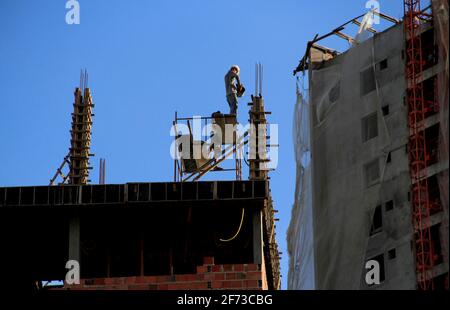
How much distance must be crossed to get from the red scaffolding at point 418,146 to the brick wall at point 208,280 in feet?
20.2

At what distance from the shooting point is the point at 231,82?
260ft

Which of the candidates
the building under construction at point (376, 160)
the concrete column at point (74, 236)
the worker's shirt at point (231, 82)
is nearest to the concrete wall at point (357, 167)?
the building under construction at point (376, 160)

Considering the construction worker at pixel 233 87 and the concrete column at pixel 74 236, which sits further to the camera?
the construction worker at pixel 233 87

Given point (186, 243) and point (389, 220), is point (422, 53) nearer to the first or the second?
point (389, 220)

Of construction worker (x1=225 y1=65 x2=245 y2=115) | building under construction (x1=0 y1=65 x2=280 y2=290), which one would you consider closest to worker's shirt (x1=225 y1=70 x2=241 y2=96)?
construction worker (x1=225 y1=65 x2=245 y2=115)

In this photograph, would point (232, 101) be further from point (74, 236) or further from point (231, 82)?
point (74, 236)

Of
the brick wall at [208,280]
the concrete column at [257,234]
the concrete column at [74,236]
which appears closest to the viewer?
the brick wall at [208,280]

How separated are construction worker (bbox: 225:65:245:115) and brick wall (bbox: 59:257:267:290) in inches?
434

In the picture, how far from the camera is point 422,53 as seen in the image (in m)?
75.6

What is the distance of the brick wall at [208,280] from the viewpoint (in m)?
68.4

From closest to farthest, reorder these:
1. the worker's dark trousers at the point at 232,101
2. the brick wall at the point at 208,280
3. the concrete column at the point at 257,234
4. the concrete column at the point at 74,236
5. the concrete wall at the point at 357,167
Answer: the brick wall at the point at 208,280 → the concrete column at the point at 257,234 → the concrete column at the point at 74,236 → the concrete wall at the point at 357,167 → the worker's dark trousers at the point at 232,101

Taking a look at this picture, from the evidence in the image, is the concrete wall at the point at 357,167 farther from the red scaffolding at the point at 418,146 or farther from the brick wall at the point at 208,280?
the brick wall at the point at 208,280
